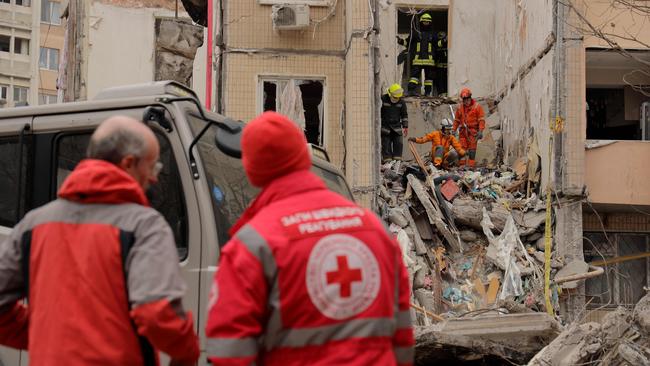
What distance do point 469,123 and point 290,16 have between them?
417 centimetres

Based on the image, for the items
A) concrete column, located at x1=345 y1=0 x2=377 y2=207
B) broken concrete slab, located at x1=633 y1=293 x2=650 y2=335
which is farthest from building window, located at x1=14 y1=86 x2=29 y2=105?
broken concrete slab, located at x1=633 y1=293 x2=650 y2=335

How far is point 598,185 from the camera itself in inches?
557

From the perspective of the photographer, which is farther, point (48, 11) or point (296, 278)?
point (48, 11)

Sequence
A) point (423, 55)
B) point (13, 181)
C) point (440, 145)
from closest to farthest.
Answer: point (13, 181), point (440, 145), point (423, 55)

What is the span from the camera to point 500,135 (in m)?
18.2

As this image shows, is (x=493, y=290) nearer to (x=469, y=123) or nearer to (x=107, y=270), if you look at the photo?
(x=469, y=123)

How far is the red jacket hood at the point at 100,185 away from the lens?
2.99 m

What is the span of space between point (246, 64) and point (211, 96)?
1.57 metres

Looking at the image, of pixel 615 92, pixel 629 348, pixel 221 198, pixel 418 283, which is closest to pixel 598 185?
pixel 418 283

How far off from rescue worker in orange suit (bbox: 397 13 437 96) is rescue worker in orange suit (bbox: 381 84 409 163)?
9.08 feet

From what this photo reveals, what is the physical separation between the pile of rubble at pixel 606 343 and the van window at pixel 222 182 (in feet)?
8.65

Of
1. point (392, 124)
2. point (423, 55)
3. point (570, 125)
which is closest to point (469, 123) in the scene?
point (392, 124)

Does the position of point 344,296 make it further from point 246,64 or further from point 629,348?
point 246,64

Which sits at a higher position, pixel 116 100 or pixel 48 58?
pixel 48 58
